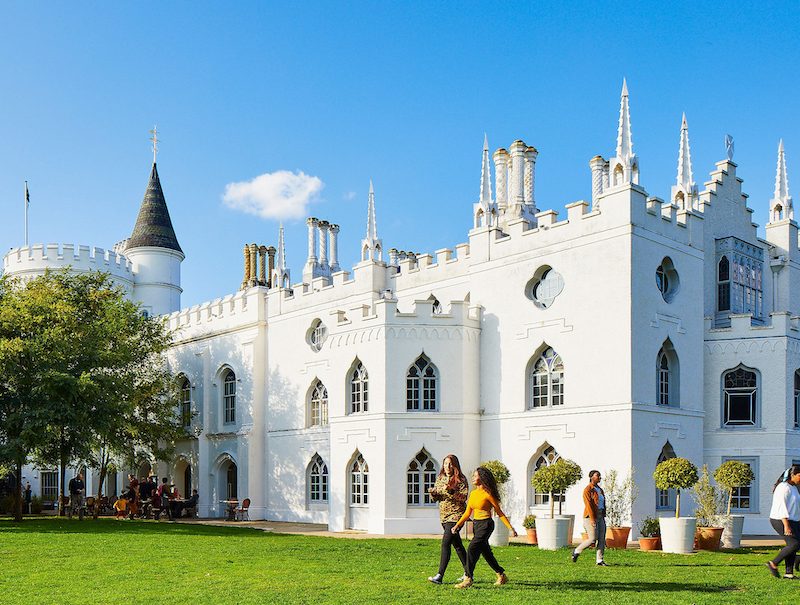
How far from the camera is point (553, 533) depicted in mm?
19938

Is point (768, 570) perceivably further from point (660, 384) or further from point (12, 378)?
point (12, 378)

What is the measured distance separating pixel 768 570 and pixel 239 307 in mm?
24893

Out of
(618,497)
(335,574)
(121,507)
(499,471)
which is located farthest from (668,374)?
(121,507)

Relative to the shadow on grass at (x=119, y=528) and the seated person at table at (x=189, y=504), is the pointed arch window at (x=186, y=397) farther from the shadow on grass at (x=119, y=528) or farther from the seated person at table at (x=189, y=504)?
the shadow on grass at (x=119, y=528)

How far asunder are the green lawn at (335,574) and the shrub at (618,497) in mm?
3272


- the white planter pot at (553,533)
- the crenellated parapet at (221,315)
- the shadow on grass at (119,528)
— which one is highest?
the crenellated parapet at (221,315)

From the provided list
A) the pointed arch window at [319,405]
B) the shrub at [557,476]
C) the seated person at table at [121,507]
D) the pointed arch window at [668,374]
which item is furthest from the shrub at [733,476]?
the seated person at table at [121,507]

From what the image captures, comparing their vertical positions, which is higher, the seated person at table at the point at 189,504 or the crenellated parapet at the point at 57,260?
the crenellated parapet at the point at 57,260

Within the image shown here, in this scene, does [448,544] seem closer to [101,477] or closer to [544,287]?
[544,287]

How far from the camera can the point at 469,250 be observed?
96.0ft

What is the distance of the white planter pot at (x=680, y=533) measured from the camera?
19.1 m

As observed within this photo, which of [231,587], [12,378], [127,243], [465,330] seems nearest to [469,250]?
[465,330]

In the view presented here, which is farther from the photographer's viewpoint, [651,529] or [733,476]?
[733,476]

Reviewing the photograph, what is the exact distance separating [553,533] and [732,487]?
16.2 feet
